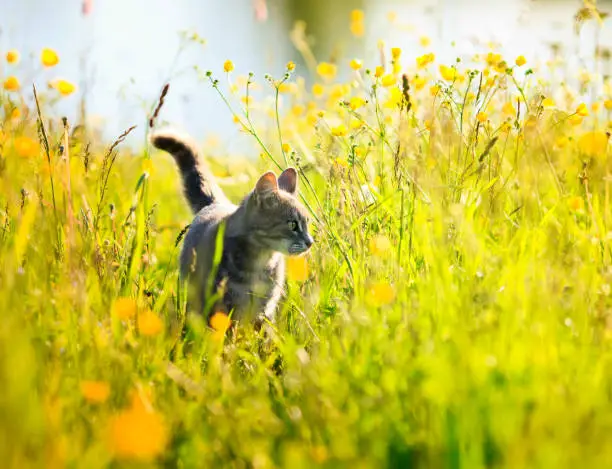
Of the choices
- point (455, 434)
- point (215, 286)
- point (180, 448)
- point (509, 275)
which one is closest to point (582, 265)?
point (509, 275)

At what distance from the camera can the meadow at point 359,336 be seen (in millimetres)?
1665

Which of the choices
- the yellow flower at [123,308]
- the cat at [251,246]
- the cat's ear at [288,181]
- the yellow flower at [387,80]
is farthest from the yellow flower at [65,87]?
the yellow flower at [123,308]

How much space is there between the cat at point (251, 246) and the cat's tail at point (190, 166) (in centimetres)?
3

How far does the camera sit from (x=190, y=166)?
3.93 metres

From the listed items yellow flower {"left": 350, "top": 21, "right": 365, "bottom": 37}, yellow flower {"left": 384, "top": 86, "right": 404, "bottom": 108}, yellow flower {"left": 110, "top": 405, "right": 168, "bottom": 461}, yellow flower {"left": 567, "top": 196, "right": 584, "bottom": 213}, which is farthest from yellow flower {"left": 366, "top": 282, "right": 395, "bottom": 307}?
yellow flower {"left": 350, "top": 21, "right": 365, "bottom": 37}

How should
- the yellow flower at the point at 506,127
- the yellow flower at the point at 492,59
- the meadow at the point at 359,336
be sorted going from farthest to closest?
the yellow flower at the point at 492,59 → the yellow flower at the point at 506,127 → the meadow at the point at 359,336

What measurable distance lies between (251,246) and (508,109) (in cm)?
130

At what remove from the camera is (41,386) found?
1973 mm

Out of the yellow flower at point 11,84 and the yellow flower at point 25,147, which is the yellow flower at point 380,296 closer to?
the yellow flower at point 25,147

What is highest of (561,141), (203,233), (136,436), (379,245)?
(561,141)

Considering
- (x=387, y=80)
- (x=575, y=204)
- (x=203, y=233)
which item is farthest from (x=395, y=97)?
(x=203, y=233)

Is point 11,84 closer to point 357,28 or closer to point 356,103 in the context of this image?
point 356,103

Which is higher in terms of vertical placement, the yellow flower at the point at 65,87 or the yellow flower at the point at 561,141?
the yellow flower at the point at 65,87

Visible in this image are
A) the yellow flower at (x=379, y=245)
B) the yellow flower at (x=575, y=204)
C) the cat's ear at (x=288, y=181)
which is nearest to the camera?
the yellow flower at (x=379, y=245)
